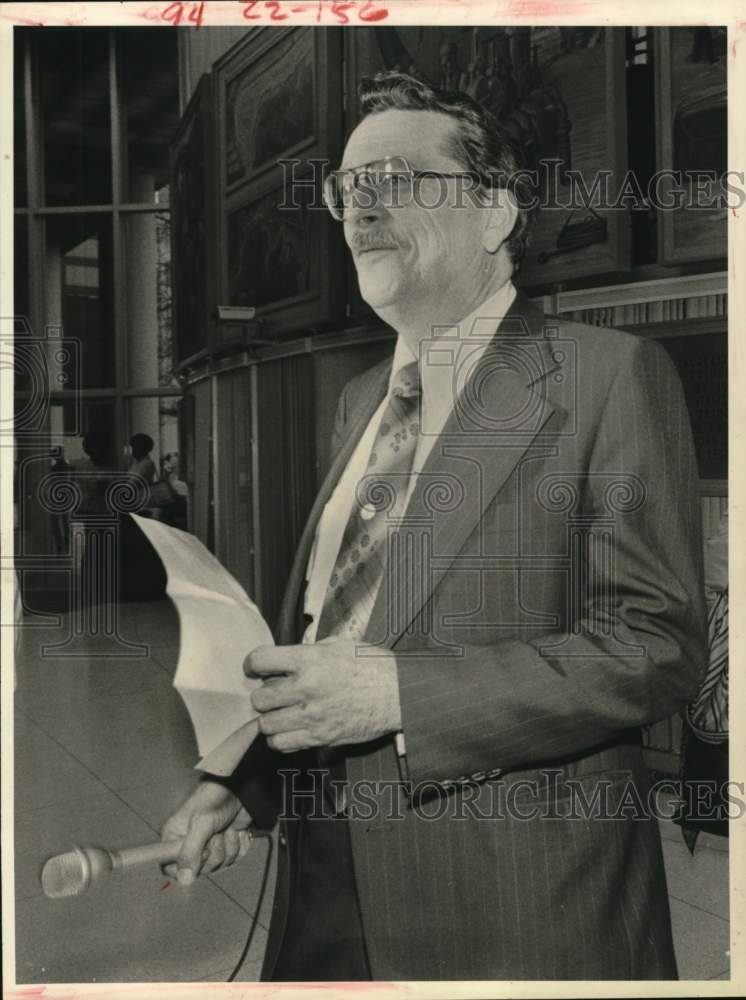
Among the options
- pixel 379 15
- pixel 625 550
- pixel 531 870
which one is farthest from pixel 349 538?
pixel 379 15

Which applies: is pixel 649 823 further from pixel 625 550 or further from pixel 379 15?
pixel 379 15

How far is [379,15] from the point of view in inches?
94.0

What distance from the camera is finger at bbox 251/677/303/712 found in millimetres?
2307

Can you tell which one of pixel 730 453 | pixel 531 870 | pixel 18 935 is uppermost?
pixel 730 453

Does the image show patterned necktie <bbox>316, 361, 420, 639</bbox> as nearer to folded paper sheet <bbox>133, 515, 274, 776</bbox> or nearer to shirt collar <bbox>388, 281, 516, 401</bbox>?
shirt collar <bbox>388, 281, 516, 401</bbox>

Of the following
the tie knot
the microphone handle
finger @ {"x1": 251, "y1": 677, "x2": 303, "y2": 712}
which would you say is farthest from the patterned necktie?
the microphone handle

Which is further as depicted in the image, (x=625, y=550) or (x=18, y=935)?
(x=18, y=935)

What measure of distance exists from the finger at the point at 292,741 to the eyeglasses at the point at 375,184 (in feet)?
4.28

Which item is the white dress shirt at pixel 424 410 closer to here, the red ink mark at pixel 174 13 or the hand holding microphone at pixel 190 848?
the hand holding microphone at pixel 190 848

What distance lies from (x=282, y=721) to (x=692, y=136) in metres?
1.81

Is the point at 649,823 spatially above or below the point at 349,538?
below

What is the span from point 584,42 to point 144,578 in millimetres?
1756

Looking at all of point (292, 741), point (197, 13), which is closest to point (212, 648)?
point (292, 741)

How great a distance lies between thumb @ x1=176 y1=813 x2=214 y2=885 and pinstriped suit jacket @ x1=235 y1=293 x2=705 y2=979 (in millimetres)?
399
